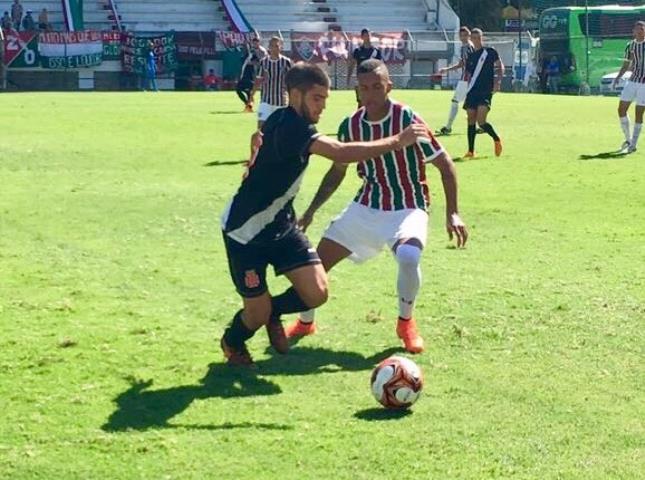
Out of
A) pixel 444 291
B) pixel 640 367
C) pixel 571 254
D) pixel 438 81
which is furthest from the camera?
pixel 438 81

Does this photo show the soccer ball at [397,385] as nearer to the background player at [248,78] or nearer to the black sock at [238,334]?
the black sock at [238,334]

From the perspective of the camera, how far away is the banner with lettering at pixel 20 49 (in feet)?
158

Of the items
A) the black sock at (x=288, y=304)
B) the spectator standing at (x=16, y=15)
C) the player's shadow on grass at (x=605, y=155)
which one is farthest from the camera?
the spectator standing at (x=16, y=15)

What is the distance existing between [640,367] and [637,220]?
639cm

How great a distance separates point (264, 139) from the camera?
7086mm

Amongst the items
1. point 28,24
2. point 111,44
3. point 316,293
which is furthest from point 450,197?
point 111,44

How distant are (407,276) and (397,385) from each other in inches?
58.9

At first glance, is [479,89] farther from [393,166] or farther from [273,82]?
[393,166]

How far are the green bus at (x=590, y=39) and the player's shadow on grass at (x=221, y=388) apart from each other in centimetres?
4842

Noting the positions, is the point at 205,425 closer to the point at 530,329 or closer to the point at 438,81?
the point at 530,329

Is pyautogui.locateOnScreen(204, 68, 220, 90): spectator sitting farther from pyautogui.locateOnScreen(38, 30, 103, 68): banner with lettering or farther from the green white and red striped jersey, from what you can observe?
the green white and red striped jersey

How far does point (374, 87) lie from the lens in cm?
790

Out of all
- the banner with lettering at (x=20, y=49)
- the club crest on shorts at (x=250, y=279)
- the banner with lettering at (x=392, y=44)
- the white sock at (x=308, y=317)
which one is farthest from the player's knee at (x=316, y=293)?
the banner with lettering at (x=392, y=44)

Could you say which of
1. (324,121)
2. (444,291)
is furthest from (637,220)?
(324,121)
